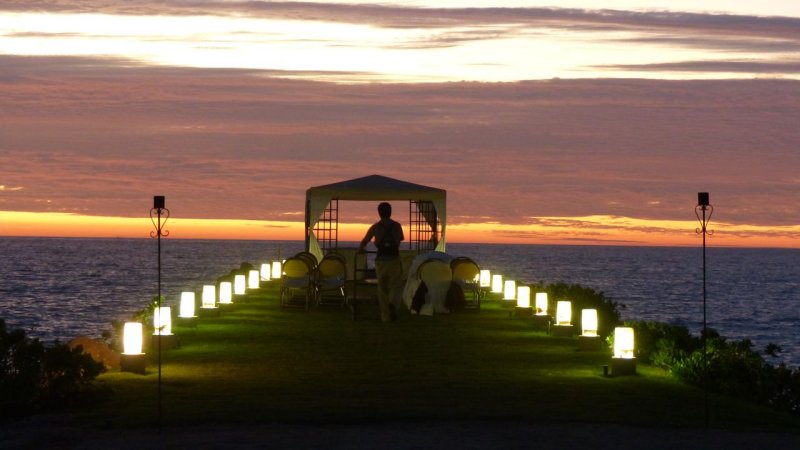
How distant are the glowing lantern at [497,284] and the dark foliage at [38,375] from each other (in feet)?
64.9

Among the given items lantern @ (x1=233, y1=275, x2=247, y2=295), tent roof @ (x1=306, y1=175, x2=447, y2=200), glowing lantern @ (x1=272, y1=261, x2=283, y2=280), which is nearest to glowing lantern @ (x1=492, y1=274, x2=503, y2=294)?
tent roof @ (x1=306, y1=175, x2=447, y2=200)

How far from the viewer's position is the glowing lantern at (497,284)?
1238 inches

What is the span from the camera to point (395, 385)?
12656 mm

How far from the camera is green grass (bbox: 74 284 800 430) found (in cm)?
1080

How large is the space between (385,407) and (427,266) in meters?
11.9

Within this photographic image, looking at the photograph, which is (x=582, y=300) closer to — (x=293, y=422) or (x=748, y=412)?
(x=748, y=412)

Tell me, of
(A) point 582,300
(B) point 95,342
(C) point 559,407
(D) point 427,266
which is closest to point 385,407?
(C) point 559,407

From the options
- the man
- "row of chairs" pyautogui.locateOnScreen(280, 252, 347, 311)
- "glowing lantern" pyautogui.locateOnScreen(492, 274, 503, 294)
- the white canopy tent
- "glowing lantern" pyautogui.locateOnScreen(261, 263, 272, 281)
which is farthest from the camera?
"glowing lantern" pyautogui.locateOnScreen(261, 263, 272, 281)

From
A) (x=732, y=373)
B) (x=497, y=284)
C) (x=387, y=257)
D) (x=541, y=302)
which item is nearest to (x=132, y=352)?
(x=732, y=373)

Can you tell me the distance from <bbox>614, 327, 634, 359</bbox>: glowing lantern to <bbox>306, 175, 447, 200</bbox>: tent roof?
1388cm

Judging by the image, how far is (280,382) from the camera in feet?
42.4

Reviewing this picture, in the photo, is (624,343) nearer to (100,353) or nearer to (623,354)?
(623,354)

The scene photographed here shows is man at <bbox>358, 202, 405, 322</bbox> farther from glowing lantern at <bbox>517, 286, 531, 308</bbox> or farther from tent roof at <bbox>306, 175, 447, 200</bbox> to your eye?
tent roof at <bbox>306, 175, 447, 200</bbox>

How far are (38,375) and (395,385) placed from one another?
3.24 meters
